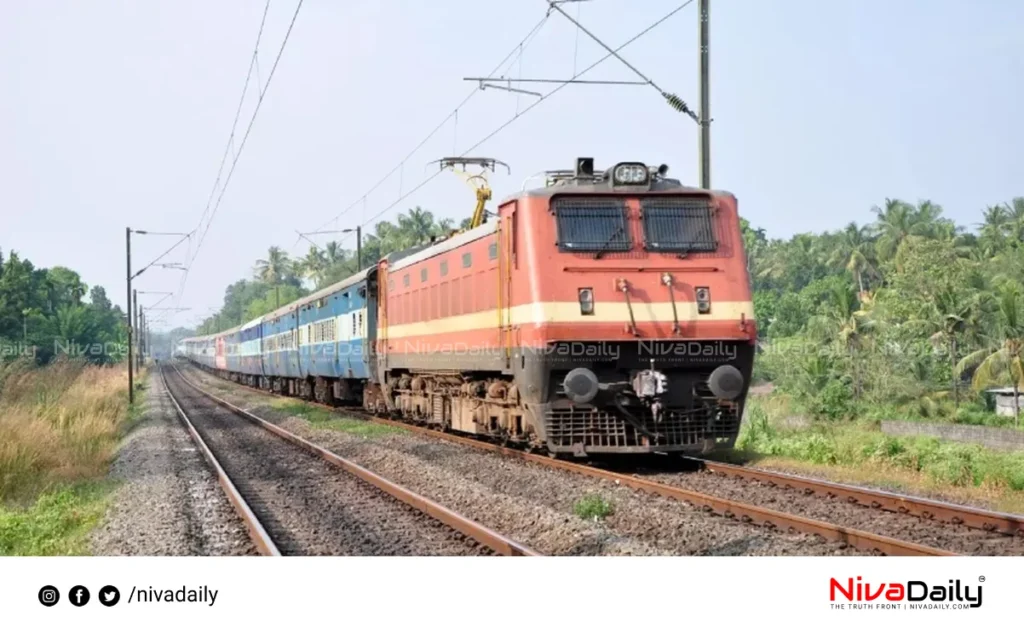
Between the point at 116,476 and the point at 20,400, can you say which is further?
the point at 20,400

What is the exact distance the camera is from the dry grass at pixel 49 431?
48.0 feet

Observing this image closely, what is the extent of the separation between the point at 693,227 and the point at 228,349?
5152 centimetres

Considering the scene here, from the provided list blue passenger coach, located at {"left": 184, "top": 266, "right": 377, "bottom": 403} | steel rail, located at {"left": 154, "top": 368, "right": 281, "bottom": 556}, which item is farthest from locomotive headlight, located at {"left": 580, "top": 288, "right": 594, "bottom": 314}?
blue passenger coach, located at {"left": 184, "top": 266, "right": 377, "bottom": 403}

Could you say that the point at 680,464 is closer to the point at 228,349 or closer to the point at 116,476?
the point at 116,476

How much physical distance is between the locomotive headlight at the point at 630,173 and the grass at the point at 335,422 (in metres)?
8.65

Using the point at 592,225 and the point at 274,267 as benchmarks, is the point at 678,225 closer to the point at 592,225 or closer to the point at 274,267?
the point at 592,225

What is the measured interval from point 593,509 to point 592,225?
405 cm

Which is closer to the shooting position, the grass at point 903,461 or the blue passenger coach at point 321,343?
the grass at point 903,461

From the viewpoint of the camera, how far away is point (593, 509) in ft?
33.1

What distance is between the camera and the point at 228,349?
61.1 metres

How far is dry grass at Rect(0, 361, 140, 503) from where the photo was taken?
48.0 ft

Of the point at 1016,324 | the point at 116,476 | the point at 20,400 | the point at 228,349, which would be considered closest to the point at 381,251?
the point at 228,349

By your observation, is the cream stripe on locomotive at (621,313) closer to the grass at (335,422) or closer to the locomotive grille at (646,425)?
the locomotive grille at (646,425)
